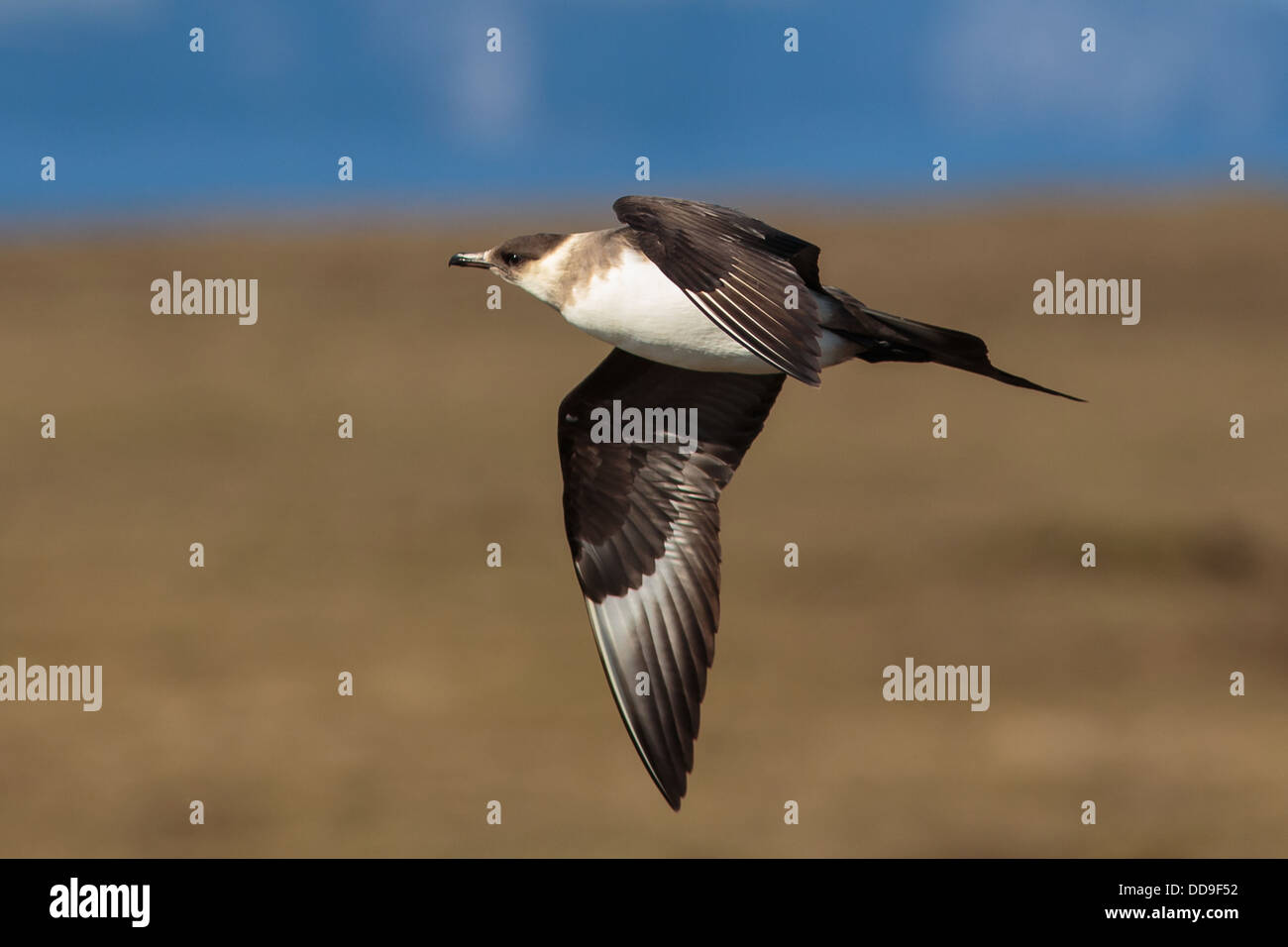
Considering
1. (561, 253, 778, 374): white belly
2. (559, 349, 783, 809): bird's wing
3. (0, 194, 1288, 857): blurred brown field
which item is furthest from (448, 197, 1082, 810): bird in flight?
(0, 194, 1288, 857): blurred brown field

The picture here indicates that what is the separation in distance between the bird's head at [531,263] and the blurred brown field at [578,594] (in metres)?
17.7

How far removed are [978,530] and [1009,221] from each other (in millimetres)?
13479

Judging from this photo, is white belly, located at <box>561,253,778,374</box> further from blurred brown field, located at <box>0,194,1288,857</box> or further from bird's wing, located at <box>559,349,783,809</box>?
blurred brown field, located at <box>0,194,1288,857</box>

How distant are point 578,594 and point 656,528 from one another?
21641 millimetres

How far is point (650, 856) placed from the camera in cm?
2314

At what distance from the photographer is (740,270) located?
5.21 m

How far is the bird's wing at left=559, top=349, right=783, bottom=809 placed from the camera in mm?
7109

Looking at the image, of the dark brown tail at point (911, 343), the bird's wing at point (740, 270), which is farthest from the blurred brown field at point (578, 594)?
the bird's wing at point (740, 270)

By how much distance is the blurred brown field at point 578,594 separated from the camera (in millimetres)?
25000

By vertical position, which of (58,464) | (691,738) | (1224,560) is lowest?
(691,738)

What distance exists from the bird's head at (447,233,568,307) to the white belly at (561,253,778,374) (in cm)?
16
